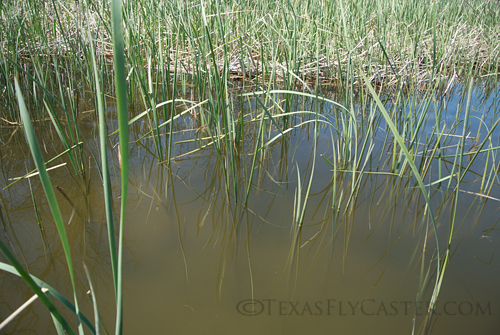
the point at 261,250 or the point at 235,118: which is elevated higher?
the point at 235,118

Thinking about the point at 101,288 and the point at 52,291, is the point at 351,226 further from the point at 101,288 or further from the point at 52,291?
the point at 52,291

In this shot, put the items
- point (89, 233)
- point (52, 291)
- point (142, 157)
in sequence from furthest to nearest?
point (142, 157) → point (89, 233) → point (52, 291)

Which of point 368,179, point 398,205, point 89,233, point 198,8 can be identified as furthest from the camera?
point 198,8

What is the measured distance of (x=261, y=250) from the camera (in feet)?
3.07

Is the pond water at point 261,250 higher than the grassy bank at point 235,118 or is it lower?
lower

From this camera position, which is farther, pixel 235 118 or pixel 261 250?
pixel 235 118

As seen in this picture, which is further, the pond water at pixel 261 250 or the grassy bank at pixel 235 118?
the pond water at pixel 261 250

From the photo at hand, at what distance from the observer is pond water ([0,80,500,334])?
732 mm

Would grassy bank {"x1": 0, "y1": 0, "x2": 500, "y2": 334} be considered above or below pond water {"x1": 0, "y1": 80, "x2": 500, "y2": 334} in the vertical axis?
above

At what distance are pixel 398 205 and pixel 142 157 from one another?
1.10 m

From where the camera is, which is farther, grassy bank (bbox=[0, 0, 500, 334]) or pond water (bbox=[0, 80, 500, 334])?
pond water (bbox=[0, 80, 500, 334])

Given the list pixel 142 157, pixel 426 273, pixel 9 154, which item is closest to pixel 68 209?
pixel 142 157

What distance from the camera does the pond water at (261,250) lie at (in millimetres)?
732

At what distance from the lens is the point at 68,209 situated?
1.05 m
